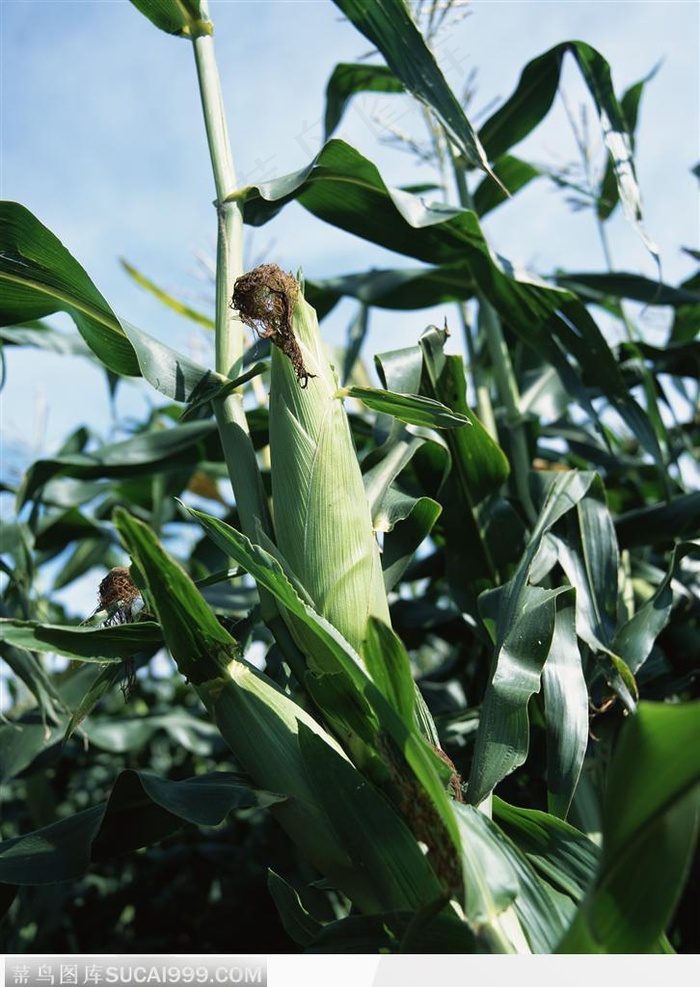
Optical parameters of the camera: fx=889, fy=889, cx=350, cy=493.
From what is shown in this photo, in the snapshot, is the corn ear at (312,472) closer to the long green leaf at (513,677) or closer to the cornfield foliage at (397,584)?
the cornfield foliage at (397,584)

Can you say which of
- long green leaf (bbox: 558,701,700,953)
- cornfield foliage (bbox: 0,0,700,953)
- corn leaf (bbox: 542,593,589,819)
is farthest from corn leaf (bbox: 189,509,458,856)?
corn leaf (bbox: 542,593,589,819)

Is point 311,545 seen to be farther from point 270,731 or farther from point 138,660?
point 138,660

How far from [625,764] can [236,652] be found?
1.02ft

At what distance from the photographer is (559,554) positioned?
91 centimetres

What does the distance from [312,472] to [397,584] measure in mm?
277

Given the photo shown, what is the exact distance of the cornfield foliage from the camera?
1.75ft

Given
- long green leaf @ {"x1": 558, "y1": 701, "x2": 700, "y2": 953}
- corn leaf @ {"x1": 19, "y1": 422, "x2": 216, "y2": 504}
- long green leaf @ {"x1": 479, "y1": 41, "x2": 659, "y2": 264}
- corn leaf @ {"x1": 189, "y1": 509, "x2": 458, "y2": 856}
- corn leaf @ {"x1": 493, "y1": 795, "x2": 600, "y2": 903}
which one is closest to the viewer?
long green leaf @ {"x1": 558, "y1": 701, "x2": 700, "y2": 953}

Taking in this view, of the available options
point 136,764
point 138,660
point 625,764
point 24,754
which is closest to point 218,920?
point 136,764

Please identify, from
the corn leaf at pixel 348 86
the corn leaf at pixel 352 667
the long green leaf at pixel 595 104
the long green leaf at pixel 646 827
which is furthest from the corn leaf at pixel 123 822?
the corn leaf at pixel 348 86

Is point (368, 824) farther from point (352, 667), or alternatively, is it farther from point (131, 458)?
point (131, 458)

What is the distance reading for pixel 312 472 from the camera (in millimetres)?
640

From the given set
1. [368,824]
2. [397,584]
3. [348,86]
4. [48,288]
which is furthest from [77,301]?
[348,86]

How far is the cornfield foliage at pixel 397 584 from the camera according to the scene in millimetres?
532

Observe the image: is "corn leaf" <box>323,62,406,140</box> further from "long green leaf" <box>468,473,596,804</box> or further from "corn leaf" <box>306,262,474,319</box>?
"long green leaf" <box>468,473,596,804</box>
